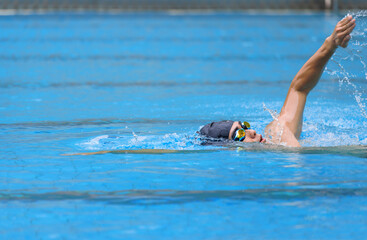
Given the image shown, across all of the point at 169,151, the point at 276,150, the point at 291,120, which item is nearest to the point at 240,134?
the point at 276,150

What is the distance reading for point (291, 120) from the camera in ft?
14.3

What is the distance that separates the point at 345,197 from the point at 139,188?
3.47 feet

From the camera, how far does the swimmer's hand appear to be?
154 inches

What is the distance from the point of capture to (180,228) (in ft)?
9.71

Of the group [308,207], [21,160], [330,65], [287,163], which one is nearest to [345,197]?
[308,207]

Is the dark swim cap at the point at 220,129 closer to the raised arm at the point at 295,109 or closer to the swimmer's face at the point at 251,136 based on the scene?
the swimmer's face at the point at 251,136

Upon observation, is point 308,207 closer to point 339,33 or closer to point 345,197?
point 345,197

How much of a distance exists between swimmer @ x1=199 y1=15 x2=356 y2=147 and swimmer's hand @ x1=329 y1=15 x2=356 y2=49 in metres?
0.02

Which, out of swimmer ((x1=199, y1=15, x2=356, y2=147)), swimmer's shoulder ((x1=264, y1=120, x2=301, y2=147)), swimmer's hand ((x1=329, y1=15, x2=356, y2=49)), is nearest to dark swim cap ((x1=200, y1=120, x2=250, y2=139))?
swimmer ((x1=199, y1=15, x2=356, y2=147))

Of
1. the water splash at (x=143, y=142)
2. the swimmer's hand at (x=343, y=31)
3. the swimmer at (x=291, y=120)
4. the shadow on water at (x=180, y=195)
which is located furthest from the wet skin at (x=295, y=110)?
the shadow on water at (x=180, y=195)

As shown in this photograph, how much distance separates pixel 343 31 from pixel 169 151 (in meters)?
1.35

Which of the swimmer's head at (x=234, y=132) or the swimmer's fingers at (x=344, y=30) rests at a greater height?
the swimmer's fingers at (x=344, y=30)

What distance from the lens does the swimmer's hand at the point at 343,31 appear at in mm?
3918

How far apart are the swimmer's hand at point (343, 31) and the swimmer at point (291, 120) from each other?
0.02 m
